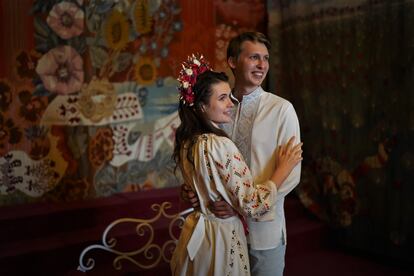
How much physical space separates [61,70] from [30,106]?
34 cm

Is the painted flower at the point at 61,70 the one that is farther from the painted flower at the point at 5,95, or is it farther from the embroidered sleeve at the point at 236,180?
the embroidered sleeve at the point at 236,180

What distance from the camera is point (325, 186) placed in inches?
141

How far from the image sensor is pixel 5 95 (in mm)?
2895

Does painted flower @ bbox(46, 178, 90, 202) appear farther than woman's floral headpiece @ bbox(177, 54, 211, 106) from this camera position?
Yes

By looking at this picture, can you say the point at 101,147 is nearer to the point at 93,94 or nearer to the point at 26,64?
the point at 93,94

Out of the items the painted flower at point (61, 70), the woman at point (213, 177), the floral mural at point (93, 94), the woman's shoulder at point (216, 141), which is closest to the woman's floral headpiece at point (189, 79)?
the woman at point (213, 177)

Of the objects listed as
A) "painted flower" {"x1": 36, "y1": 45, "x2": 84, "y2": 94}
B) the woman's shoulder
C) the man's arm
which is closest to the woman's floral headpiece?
the woman's shoulder

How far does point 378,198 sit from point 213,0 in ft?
6.97

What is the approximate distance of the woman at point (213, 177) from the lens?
1500mm

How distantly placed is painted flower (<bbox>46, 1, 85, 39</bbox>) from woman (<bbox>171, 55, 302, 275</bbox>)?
71.1 inches

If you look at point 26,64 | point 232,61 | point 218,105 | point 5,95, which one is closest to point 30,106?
point 5,95

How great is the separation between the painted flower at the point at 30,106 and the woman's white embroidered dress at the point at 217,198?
1.81 meters

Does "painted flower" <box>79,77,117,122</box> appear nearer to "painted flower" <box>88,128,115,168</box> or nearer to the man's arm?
"painted flower" <box>88,128,115,168</box>

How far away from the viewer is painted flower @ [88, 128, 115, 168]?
326 centimetres
